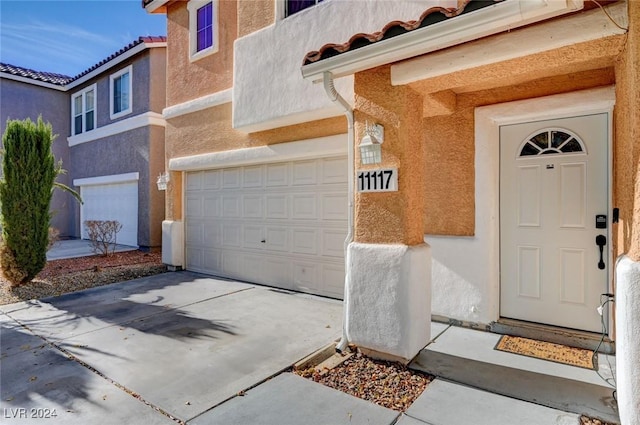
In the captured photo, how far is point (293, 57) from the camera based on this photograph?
7332mm

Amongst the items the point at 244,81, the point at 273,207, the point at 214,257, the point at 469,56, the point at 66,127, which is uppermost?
the point at 66,127

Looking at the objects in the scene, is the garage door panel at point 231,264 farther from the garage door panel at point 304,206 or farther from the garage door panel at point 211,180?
the garage door panel at point 304,206

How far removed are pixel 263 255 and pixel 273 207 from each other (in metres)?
1.23

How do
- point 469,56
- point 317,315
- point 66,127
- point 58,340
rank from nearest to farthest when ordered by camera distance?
point 469,56 → point 58,340 → point 317,315 → point 66,127

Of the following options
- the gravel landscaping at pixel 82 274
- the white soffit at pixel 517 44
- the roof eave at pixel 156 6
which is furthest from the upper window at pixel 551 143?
the roof eave at pixel 156 6

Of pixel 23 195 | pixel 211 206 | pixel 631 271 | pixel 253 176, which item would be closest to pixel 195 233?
pixel 211 206

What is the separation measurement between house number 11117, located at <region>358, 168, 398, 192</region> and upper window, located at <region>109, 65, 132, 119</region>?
1350cm

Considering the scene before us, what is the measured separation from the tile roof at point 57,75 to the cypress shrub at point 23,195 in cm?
708

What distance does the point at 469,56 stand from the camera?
152 inches

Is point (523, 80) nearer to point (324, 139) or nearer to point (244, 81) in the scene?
point (324, 139)

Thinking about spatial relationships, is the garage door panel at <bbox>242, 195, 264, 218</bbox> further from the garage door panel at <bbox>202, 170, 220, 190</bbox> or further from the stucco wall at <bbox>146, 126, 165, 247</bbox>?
the stucco wall at <bbox>146, 126, 165, 247</bbox>

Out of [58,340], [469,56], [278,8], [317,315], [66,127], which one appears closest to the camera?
[469,56]

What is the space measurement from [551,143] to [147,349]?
21.6ft

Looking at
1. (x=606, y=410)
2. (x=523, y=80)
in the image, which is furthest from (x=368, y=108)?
(x=606, y=410)
